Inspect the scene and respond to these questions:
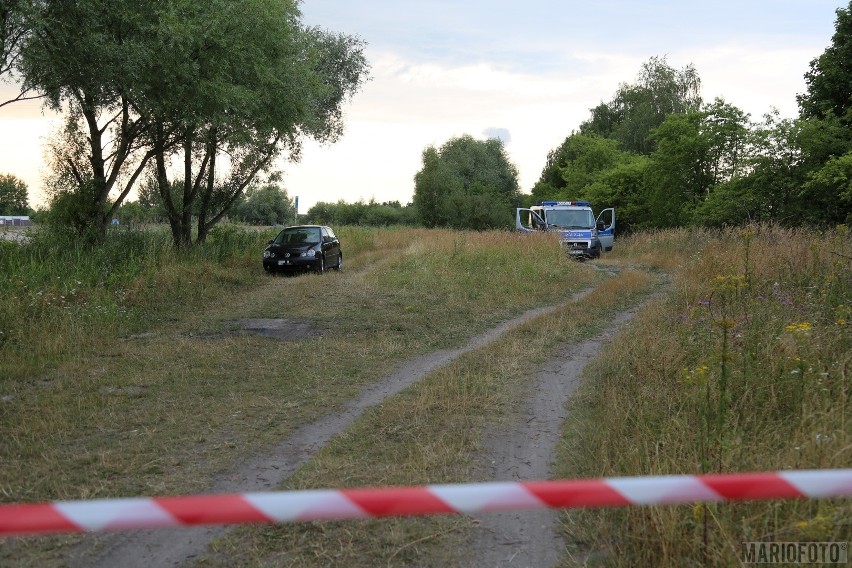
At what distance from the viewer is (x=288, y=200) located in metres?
96.7

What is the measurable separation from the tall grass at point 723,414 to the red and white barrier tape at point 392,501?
112cm

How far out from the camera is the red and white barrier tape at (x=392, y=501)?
2.27 meters

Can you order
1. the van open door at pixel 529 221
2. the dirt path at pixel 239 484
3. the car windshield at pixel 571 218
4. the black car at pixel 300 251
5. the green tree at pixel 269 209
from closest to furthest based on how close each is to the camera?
the dirt path at pixel 239 484
the black car at pixel 300 251
the van open door at pixel 529 221
the car windshield at pixel 571 218
the green tree at pixel 269 209

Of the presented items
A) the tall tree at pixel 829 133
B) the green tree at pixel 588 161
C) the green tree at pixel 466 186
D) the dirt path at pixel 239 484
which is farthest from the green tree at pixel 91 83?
the green tree at pixel 588 161

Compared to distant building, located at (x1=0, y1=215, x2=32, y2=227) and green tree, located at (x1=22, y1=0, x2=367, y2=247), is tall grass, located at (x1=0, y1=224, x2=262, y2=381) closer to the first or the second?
green tree, located at (x1=22, y1=0, x2=367, y2=247)

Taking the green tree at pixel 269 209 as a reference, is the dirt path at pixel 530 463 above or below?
below

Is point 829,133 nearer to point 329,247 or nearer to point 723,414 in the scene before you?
point 329,247

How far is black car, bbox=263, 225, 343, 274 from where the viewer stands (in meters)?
21.2

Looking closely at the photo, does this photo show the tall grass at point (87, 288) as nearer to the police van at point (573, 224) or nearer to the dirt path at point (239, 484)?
the dirt path at point (239, 484)

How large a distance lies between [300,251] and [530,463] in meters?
16.6

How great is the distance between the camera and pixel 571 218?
95.0 feet

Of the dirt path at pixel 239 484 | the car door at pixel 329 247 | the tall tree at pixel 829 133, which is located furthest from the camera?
the tall tree at pixel 829 133

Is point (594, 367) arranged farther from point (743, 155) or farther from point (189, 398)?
point (743, 155)

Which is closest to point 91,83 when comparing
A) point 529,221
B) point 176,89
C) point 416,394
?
point 176,89
